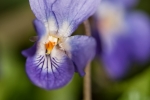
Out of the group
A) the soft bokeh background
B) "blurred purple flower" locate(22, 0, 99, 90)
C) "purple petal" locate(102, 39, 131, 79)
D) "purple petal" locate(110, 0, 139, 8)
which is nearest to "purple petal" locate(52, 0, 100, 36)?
"blurred purple flower" locate(22, 0, 99, 90)

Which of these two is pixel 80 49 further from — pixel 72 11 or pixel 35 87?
pixel 35 87

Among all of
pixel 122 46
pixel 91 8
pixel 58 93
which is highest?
pixel 91 8

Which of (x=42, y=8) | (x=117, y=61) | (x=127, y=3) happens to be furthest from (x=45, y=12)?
(x=127, y=3)

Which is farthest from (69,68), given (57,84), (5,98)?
(5,98)

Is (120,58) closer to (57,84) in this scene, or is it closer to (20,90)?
(20,90)

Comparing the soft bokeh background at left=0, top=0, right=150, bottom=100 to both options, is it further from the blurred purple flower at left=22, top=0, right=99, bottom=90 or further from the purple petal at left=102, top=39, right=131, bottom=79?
the blurred purple flower at left=22, top=0, right=99, bottom=90
